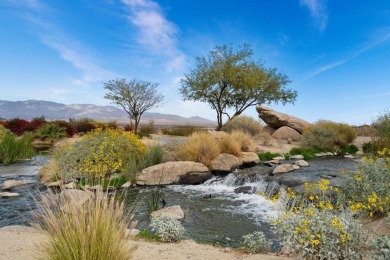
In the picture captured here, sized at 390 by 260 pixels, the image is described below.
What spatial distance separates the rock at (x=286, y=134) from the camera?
77.0 feet

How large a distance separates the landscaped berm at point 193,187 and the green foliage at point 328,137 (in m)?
0.06

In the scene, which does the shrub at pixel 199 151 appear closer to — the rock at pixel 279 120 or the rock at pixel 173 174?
the rock at pixel 173 174

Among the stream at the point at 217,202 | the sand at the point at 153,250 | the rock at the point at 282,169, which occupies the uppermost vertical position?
the rock at the point at 282,169

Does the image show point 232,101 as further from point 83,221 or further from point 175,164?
point 83,221

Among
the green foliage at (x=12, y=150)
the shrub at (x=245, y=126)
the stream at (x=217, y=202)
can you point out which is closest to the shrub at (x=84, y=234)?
the stream at (x=217, y=202)

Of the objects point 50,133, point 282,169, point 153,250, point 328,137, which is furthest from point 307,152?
point 50,133

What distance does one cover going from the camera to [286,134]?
23.8m

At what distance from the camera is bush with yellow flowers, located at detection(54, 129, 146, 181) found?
450 inches

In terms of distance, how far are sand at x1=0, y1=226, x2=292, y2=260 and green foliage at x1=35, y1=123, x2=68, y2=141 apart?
18144 millimetres

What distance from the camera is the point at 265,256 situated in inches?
177

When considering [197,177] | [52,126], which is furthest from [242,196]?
[52,126]

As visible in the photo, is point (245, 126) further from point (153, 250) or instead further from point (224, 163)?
point (153, 250)

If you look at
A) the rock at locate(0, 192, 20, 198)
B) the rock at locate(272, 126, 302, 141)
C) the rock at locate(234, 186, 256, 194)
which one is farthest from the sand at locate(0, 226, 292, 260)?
the rock at locate(272, 126, 302, 141)

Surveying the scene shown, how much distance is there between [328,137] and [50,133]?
18.7 m
